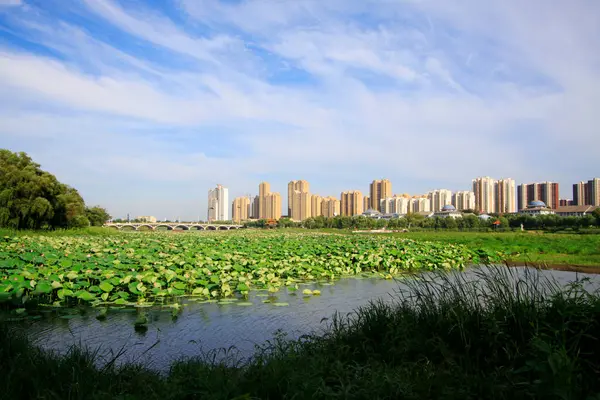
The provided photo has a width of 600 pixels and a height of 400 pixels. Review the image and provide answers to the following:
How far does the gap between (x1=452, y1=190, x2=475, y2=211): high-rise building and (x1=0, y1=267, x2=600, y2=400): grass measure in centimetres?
11939

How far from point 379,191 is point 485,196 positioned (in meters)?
32.3

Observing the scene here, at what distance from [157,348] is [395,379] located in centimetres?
340

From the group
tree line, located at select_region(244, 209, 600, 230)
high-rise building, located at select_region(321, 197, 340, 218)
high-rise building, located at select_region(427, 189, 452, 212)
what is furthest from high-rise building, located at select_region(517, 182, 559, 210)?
high-rise building, located at select_region(321, 197, 340, 218)

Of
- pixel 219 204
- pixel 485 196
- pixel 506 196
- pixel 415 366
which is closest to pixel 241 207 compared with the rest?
pixel 219 204

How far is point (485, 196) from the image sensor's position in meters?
115

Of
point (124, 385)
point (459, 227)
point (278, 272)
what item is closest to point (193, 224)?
point (459, 227)

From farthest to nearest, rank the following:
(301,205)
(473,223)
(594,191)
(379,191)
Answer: (379,191)
(301,205)
(594,191)
(473,223)

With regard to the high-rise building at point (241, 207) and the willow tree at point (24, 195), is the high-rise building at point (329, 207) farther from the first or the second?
the willow tree at point (24, 195)

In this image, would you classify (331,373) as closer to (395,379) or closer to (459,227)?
(395,379)

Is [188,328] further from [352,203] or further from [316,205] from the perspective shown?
[352,203]

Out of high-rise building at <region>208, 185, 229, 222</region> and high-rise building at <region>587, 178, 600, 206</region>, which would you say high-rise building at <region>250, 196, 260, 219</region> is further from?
high-rise building at <region>587, 178, 600, 206</region>

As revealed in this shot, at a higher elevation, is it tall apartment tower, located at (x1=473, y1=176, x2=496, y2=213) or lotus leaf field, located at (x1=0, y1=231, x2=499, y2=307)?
tall apartment tower, located at (x1=473, y1=176, x2=496, y2=213)

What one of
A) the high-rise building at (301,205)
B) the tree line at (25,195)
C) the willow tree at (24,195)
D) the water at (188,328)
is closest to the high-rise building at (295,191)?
the high-rise building at (301,205)

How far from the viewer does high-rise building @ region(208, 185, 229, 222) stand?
129750mm
